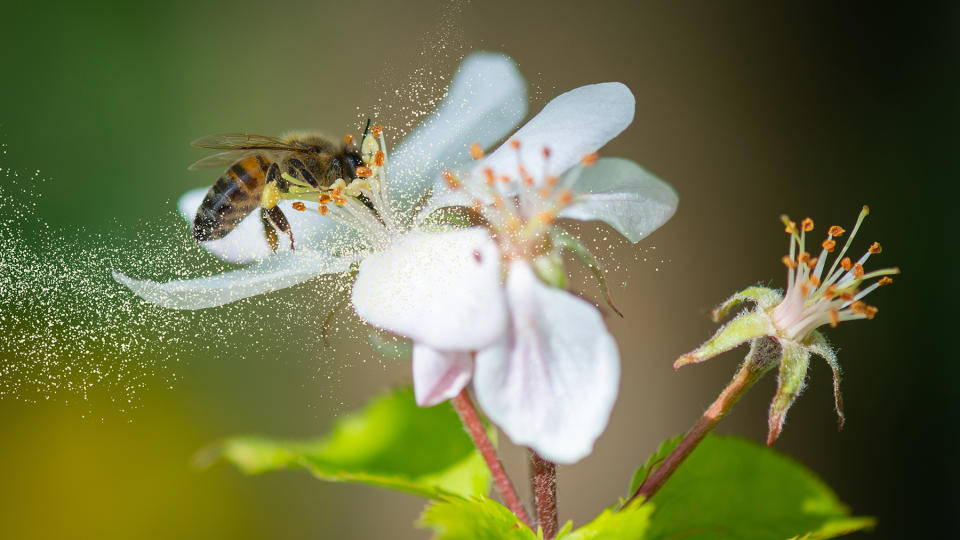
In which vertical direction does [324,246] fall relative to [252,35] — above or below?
below

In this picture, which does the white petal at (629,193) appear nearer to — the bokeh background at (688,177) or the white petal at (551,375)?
the white petal at (551,375)

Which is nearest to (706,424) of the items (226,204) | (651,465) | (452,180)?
(651,465)

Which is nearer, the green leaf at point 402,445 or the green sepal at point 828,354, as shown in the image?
the green sepal at point 828,354

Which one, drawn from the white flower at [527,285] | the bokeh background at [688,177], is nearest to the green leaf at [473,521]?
the white flower at [527,285]

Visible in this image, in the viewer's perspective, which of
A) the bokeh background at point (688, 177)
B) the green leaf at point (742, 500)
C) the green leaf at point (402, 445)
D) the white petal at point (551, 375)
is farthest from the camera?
the bokeh background at point (688, 177)

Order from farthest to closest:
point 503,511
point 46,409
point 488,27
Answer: point 46,409 → point 488,27 → point 503,511

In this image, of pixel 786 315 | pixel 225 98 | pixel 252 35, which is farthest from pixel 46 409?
pixel 786 315

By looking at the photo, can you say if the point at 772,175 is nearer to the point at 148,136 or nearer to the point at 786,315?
the point at 148,136
